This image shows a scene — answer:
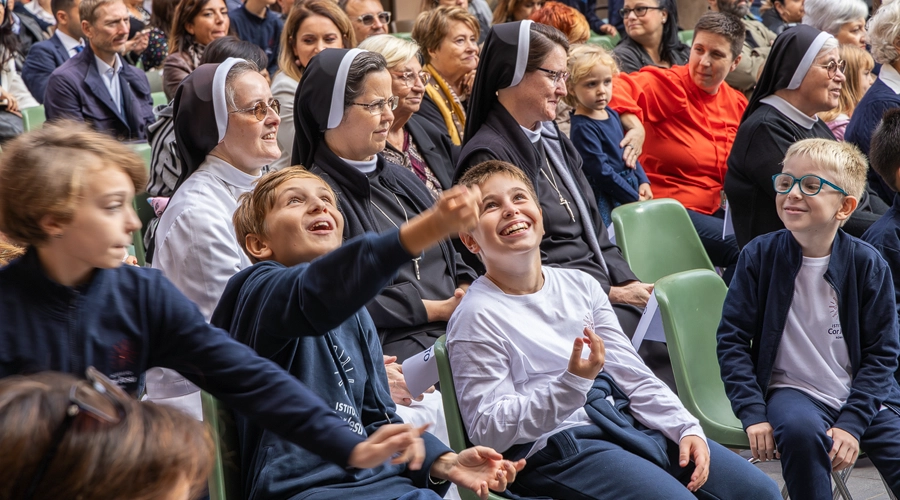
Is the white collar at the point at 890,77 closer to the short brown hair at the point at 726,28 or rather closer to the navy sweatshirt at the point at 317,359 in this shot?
the short brown hair at the point at 726,28

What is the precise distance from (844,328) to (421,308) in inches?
50.9

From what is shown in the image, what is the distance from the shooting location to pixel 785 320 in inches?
112

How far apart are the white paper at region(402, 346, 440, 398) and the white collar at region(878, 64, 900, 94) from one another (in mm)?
2958

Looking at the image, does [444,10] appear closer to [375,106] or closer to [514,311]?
[375,106]

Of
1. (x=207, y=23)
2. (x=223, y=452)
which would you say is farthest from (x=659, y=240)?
(x=207, y=23)

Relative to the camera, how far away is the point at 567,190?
149 inches

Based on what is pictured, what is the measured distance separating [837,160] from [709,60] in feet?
7.85

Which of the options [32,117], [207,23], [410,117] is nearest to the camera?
[410,117]

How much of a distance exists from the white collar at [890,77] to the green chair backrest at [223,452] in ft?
11.8

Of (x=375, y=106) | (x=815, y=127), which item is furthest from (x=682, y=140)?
(x=375, y=106)

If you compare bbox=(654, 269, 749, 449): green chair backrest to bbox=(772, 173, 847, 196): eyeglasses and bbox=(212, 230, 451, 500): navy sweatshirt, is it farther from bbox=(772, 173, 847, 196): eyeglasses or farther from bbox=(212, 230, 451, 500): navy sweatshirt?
bbox=(212, 230, 451, 500): navy sweatshirt

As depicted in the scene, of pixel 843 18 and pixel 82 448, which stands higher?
pixel 82 448

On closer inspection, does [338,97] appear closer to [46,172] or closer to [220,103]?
[220,103]

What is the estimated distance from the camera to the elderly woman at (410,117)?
4.10 m
